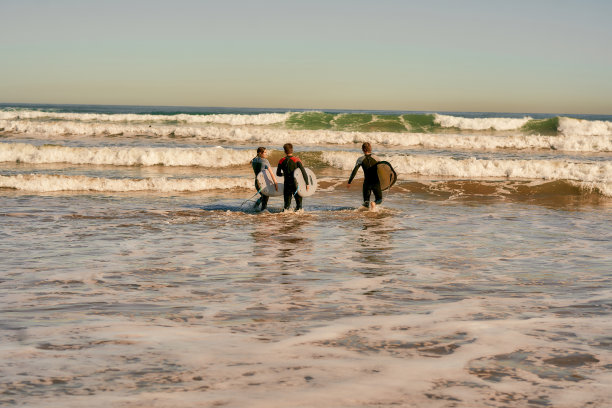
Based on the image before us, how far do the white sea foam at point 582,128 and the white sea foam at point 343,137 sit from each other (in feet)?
31.2

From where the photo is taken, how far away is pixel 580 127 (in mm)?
49438

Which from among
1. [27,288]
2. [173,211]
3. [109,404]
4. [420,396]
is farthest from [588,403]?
[173,211]

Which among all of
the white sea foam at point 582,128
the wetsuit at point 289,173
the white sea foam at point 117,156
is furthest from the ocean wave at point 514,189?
the white sea foam at point 582,128

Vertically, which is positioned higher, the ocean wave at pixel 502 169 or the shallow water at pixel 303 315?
the ocean wave at pixel 502 169

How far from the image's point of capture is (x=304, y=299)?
23.7ft

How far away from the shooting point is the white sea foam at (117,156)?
2803 cm

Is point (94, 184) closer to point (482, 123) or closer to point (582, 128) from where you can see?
point (482, 123)

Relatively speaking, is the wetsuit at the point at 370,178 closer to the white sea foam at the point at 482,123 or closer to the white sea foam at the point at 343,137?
the white sea foam at the point at 343,137

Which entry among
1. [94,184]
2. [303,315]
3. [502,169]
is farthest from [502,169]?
[303,315]

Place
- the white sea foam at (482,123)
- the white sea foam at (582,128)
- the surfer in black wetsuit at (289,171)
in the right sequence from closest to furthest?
the surfer in black wetsuit at (289,171)
the white sea foam at (582,128)
the white sea foam at (482,123)

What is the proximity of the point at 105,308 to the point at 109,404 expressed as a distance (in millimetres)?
2686

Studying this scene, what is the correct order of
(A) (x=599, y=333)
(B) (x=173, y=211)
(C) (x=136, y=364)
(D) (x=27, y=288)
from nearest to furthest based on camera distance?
(C) (x=136, y=364), (A) (x=599, y=333), (D) (x=27, y=288), (B) (x=173, y=211)

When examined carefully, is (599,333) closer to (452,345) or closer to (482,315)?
(482,315)

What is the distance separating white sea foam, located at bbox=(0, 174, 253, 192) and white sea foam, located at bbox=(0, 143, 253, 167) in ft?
24.8
